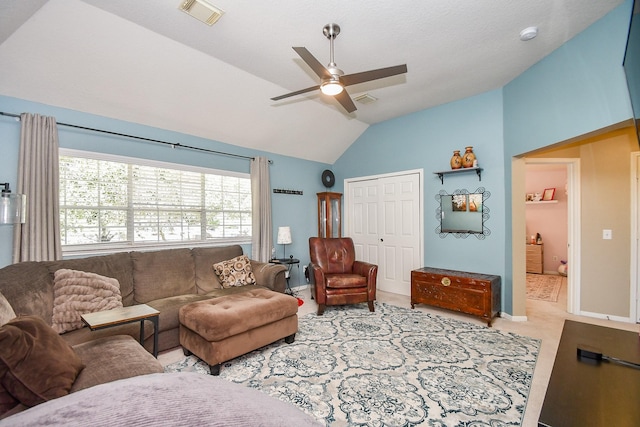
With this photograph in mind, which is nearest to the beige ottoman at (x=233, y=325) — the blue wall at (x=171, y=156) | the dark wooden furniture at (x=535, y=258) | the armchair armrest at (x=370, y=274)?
the armchair armrest at (x=370, y=274)

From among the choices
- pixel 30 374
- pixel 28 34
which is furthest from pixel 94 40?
pixel 30 374

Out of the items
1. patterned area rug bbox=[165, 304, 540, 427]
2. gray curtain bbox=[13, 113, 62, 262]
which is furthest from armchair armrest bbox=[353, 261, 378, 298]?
gray curtain bbox=[13, 113, 62, 262]

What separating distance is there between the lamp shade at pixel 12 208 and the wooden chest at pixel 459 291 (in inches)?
167

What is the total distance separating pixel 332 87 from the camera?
2.33 m

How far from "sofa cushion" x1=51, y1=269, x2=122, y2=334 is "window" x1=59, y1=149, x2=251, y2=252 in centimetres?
72

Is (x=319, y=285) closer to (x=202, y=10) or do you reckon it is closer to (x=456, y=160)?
(x=456, y=160)

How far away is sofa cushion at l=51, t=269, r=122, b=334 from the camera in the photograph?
2.25m

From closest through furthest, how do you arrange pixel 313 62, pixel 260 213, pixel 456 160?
pixel 313 62 < pixel 456 160 < pixel 260 213

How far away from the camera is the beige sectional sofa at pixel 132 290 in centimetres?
164

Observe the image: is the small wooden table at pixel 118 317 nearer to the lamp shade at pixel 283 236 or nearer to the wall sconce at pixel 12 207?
the wall sconce at pixel 12 207

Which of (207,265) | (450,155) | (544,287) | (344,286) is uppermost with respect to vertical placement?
(450,155)

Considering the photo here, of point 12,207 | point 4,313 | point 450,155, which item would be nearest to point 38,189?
point 12,207

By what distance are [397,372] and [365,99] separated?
3.43 metres

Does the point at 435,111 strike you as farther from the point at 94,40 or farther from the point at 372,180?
the point at 94,40
